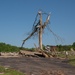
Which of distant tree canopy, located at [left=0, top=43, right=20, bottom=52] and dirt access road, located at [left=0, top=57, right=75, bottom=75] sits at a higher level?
distant tree canopy, located at [left=0, top=43, right=20, bottom=52]

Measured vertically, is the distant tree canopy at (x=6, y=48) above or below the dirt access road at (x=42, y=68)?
above

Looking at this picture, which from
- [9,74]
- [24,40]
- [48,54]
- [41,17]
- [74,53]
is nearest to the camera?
[9,74]

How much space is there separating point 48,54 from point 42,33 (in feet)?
22.1

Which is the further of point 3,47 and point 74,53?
point 3,47

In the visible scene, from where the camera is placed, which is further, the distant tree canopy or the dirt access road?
the distant tree canopy

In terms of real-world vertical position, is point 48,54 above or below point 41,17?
below

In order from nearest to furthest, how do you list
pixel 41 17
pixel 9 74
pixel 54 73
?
pixel 9 74 < pixel 54 73 < pixel 41 17

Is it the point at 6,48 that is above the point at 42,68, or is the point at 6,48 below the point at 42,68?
above

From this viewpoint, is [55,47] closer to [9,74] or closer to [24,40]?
[24,40]

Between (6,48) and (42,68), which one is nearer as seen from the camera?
(42,68)

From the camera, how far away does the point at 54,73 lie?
59.2ft

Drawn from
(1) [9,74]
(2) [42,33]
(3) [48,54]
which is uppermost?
(2) [42,33]

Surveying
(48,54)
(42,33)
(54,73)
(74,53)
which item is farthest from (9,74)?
(42,33)

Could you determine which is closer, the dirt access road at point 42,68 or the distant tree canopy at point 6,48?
the dirt access road at point 42,68
